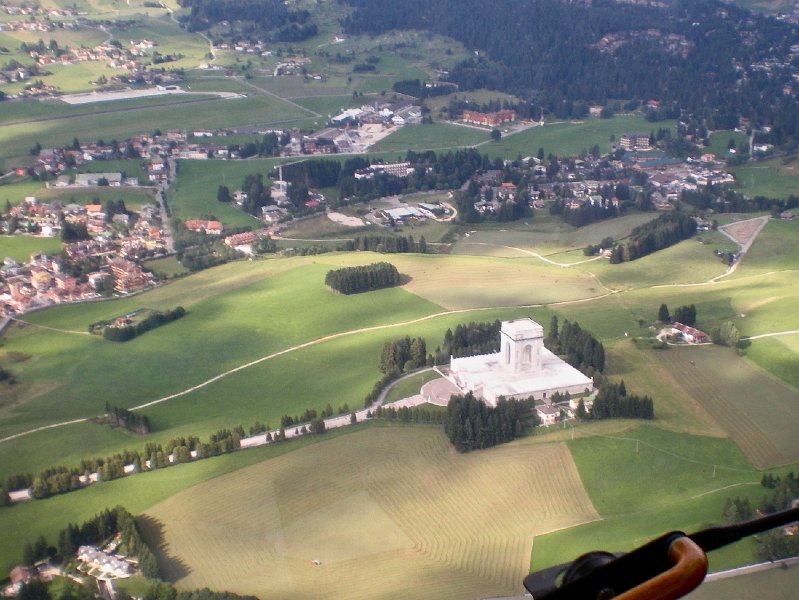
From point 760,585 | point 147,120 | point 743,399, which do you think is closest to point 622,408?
point 743,399

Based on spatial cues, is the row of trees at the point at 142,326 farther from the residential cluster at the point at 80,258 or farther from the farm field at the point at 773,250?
the farm field at the point at 773,250

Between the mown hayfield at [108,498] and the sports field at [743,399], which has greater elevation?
the sports field at [743,399]

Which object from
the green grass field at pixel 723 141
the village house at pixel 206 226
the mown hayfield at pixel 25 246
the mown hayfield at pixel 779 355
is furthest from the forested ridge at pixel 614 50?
the mown hayfield at pixel 25 246

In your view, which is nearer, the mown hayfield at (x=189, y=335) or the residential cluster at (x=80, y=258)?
the mown hayfield at (x=189, y=335)

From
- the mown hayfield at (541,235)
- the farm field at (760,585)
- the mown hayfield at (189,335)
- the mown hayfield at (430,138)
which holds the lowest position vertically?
the mown hayfield at (541,235)

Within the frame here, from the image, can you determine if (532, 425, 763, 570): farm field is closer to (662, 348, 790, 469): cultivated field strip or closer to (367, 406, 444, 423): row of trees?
(662, 348, 790, 469): cultivated field strip

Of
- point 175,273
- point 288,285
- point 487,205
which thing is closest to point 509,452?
point 288,285
